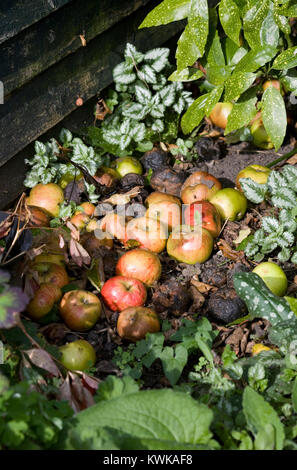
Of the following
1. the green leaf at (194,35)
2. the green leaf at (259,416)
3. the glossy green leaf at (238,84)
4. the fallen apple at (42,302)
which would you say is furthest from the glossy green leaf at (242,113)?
the green leaf at (259,416)

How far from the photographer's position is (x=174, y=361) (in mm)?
2307

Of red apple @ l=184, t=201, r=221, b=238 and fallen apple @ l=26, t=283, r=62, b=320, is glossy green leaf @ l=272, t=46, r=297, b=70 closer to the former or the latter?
red apple @ l=184, t=201, r=221, b=238

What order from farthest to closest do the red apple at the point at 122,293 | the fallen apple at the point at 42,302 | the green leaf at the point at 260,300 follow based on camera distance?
1. the red apple at the point at 122,293
2. the fallen apple at the point at 42,302
3. the green leaf at the point at 260,300

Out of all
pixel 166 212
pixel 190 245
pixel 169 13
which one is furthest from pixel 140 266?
pixel 169 13

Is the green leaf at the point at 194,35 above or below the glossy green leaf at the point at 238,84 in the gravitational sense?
above

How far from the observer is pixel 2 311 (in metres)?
1.64

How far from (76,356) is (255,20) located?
207cm

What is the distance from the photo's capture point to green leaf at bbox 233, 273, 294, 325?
242 centimetres

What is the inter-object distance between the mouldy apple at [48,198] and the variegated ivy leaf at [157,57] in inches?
42.3

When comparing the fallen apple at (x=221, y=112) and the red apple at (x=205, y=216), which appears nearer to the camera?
the red apple at (x=205, y=216)

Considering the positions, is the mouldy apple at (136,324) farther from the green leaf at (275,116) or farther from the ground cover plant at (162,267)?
the green leaf at (275,116)

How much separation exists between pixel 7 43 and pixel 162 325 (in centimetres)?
167

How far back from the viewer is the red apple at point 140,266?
280 centimetres
